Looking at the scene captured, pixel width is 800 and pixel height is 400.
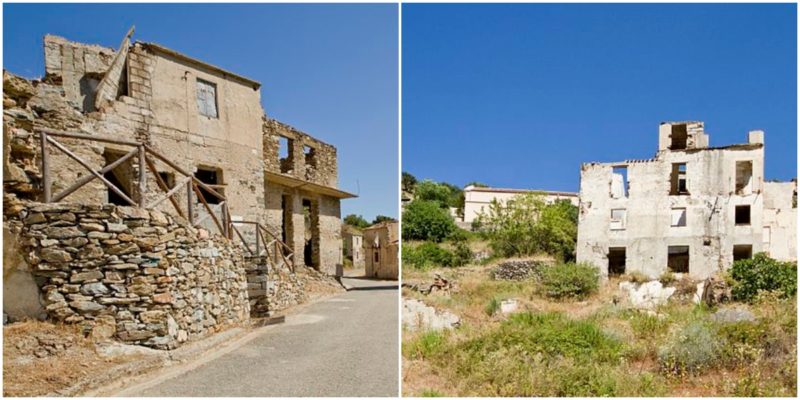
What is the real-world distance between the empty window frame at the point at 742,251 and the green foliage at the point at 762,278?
215 cm

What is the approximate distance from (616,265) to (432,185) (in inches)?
476

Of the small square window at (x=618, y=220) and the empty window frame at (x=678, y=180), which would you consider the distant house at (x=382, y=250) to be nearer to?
the small square window at (x=618, y=220)

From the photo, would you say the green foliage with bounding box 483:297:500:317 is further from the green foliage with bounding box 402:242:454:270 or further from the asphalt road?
the asphalt road

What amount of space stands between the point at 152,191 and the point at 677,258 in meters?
14.9

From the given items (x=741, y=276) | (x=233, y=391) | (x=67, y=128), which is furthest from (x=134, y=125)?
(x=741, y=276)

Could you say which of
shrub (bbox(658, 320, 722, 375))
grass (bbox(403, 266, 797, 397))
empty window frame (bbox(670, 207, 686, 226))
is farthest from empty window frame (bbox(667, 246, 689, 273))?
shrub (bbox(658, 320, 722, 375))

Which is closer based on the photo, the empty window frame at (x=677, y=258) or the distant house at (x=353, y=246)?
the empty window frame at (x=677, y=258)

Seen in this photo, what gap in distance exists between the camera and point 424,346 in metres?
6.00

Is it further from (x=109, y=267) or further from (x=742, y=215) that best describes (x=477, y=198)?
(x=109, y=267)

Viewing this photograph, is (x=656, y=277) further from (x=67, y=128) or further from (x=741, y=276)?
(x=67, y=128)

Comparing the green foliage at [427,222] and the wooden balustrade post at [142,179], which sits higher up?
the wooden balustrade post at [142,179]

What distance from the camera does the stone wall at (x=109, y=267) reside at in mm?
4375

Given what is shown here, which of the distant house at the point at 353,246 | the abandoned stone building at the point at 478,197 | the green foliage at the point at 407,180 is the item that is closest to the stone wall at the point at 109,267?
the green foliage at the point at 407,180

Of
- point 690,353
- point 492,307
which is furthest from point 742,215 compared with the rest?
point 690,353
